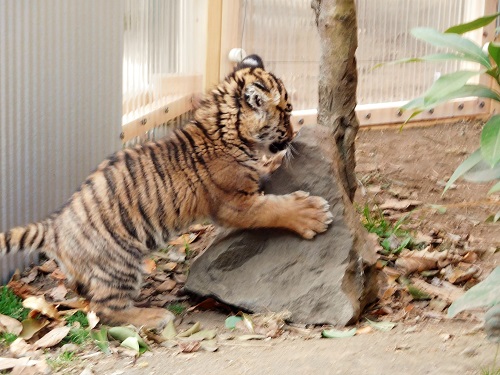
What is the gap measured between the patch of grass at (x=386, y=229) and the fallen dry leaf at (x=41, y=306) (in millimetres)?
2427

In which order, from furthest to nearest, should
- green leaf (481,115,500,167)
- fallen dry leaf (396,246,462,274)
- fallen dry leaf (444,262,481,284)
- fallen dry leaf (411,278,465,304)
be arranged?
fallen dry leaf (396,246,462,274) → fallen dry leaf (444,262,481,284) → fallen dry leaf (411,278,465,304) → green leaf (481,115,500,167)

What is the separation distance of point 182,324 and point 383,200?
2527 millimetres

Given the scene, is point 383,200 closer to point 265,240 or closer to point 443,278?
point 443,278

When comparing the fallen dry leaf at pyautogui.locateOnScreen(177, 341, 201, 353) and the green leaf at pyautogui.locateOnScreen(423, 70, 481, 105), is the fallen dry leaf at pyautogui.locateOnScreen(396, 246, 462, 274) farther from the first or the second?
the green leaf at pyautogui.locateOnScreen(423, 70, 481, 105)

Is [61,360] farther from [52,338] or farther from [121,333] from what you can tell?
[121,333]

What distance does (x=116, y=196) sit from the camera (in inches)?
201

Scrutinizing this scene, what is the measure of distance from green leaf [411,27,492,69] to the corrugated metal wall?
2.83m

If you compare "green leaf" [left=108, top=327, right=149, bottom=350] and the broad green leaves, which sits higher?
the broad green leaves

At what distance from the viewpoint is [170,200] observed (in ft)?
16.9

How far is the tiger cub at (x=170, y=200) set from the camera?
4.96 meters

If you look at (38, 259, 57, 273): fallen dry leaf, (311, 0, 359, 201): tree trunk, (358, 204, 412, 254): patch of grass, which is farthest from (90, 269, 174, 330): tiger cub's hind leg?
(358, 204, 412, 254): patch of grass

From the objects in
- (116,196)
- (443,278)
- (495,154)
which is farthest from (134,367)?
(443,278)

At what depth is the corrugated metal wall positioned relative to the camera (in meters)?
5.44

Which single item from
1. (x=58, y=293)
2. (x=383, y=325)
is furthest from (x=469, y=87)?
(x=58, y=293)
